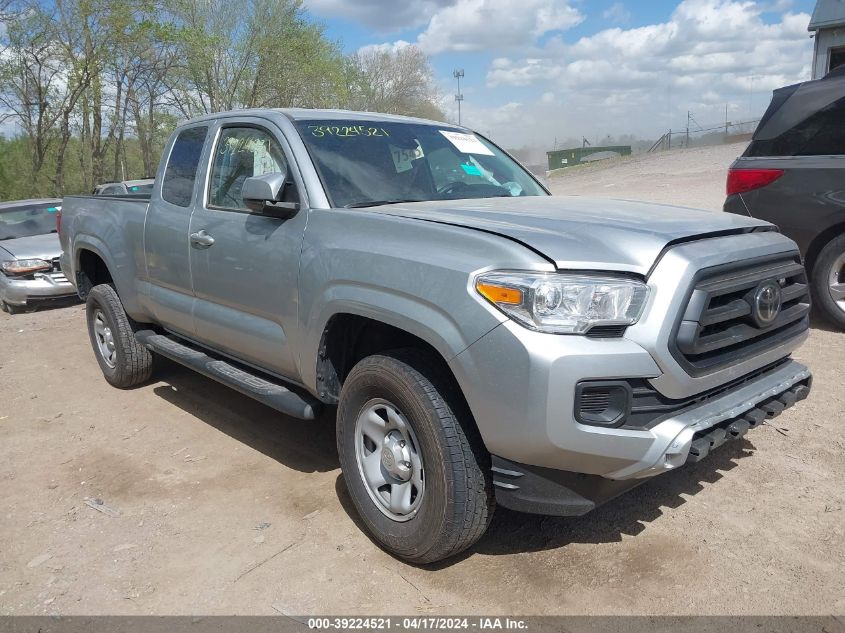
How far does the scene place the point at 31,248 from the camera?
10195 millimetres

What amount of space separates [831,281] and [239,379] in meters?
4.77

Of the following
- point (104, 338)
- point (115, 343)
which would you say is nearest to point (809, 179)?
point (115, 343)

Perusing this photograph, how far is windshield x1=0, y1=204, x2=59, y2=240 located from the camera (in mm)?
10883

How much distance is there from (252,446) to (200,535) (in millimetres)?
1080

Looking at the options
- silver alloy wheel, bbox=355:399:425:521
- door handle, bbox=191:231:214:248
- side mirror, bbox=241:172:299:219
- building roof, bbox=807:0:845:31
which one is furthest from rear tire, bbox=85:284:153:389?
building roof, bbox=807:0:845:31

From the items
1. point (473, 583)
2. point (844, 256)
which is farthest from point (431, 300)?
point (844, 256)

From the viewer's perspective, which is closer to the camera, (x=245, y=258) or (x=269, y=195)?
(x=269, y=195)

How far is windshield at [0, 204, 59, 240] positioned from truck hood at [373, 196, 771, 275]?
9.63 metres

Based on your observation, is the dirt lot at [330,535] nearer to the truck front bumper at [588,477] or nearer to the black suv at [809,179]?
the truck front bumper at [588,477]

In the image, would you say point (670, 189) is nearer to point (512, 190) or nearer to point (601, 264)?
point (512, 190)

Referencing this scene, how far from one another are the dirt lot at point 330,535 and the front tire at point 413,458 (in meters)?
0.21

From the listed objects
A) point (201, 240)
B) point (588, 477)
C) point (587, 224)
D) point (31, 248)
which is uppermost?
point (587, 224)

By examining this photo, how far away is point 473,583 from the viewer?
289 centimetres

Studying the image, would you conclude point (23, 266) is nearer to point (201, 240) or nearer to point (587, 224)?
point (201, 240)
